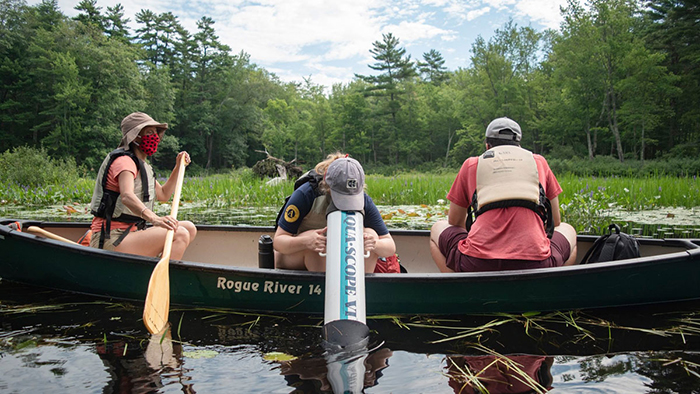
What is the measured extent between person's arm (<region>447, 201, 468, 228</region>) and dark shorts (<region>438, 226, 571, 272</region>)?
4 cm

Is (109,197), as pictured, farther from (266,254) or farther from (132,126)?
(266,254)

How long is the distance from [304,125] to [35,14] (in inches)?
969

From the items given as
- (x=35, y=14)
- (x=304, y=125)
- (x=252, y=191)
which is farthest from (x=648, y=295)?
(x=304, y=125)

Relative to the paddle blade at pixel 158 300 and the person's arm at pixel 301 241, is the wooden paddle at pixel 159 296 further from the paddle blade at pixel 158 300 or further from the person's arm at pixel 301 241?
the person's arm at pixel 301 241

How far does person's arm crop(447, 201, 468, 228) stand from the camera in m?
3.21

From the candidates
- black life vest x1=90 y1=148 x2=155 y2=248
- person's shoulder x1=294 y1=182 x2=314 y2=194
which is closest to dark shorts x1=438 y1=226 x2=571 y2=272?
person's shoulder x1=294 y1=182 x2=314 y2=194

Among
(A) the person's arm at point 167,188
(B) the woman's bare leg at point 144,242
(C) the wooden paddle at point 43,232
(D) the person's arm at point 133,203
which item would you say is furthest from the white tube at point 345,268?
(C) the wooden paddle at point 43,232

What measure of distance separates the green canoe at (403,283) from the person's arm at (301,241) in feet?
0.76

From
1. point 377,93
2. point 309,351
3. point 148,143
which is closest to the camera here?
point 309,351

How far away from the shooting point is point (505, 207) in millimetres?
2775

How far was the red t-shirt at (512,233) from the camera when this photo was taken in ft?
9.12

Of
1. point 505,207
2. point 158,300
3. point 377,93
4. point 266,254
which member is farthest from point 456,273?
point 377,93

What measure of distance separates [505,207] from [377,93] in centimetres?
4404

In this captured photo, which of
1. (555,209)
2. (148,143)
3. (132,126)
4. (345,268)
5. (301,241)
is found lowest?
(345,268)
